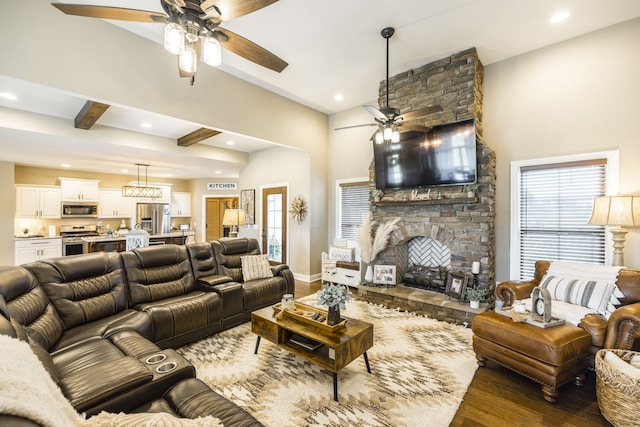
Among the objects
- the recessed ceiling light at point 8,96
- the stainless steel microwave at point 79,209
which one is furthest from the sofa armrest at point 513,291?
the stainless steel microwave at point 79,209

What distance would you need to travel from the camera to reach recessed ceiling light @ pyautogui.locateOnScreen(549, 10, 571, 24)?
302 centimetres

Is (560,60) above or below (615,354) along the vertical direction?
above

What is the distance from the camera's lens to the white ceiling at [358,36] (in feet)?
9.48

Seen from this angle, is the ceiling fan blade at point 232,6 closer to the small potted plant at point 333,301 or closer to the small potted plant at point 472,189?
the small potted plant at point 333,301

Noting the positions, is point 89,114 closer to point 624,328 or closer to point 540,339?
point 540,339

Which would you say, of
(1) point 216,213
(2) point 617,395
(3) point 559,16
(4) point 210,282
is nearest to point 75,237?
(1) point 216,213

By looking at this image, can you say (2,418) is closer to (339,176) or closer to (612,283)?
(612,283)

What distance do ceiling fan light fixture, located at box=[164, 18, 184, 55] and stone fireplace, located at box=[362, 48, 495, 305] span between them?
352cm

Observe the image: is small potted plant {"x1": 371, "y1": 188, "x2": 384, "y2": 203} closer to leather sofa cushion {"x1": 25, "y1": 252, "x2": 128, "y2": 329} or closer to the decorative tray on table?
the decorative tray on table

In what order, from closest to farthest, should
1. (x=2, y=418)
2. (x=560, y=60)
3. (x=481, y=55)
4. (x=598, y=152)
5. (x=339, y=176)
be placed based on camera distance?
(x=2, y=418)
(x=598, y=152)
(x=560, y=60)
(x=481, y=55)
(x=339, y=176)

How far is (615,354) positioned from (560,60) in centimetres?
354

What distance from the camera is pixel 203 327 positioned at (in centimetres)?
308

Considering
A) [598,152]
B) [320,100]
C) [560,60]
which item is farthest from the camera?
[320,100]

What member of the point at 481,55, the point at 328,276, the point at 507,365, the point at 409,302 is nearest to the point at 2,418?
the point at 507,365
